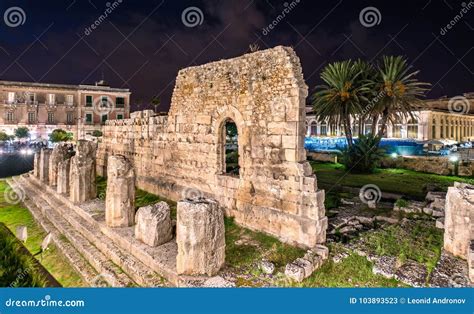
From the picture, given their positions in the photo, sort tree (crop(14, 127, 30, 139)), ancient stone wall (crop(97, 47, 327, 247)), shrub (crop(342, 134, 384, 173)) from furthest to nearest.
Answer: tree (crop(14, 127, 30, 139)) < shrub (crop(342, 134, 384, 173)) < ancient stone wall (crop(97, 47, 327, 247))

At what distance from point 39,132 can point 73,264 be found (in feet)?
142

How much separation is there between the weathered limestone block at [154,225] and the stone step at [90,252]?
2.68 feet

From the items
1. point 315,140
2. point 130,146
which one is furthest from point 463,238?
point 315,140

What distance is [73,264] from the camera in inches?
267

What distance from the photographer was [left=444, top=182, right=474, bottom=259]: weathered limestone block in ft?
19.0

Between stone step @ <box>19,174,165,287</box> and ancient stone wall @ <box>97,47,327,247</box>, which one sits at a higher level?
ancient stone wall @ <box>97,47,327,247</box>

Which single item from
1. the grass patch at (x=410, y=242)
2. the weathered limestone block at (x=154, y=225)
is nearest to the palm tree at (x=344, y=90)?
the grass patch at (x=410, y=242)

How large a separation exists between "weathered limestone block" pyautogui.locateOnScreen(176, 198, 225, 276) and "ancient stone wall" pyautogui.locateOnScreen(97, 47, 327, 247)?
2.21 m

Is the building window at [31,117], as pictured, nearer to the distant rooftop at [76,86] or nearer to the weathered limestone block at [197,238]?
the distant rooftop at [76,86]

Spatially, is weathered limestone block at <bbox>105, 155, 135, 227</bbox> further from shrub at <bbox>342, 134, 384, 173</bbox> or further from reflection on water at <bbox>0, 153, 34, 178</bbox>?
reflection on water at <bbox>0, 153, 34, 178</bbox>

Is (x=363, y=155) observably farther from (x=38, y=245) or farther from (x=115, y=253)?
(x=38, y=245)

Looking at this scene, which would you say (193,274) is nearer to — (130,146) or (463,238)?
(463,238)

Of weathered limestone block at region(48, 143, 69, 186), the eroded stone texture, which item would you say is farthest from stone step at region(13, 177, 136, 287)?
weathered limestone block at region(48, 143, 69, 186)

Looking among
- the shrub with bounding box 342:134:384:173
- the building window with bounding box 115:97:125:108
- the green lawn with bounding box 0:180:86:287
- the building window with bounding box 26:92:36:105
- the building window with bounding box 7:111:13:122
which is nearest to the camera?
the green lawn with bounding box 0:180:86:287
